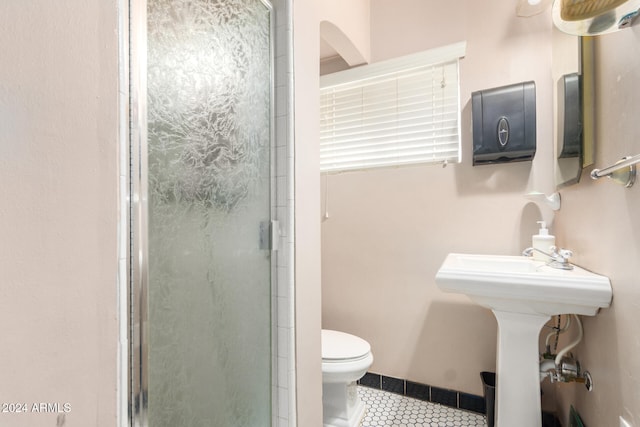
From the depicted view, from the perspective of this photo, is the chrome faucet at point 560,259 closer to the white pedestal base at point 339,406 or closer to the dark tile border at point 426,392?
the dark tile border at point 426,392

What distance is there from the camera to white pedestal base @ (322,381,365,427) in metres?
1.59

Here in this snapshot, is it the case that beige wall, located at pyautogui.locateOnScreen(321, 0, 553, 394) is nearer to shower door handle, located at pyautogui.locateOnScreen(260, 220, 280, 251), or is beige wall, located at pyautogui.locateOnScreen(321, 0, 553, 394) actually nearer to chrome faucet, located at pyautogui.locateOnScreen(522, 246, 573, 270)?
chrome faucet, located at pyautogui.locateOnScreen(522, 246, 573, 270)

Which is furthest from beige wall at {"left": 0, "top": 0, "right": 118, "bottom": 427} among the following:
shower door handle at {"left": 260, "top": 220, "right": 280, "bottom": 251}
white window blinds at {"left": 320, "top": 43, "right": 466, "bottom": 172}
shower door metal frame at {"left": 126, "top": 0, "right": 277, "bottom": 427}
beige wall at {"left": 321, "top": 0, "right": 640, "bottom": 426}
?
white window blinds at {"left": 320, "top": 43, "right": 466, "bottom": 172}

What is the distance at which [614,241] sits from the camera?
2.97ft

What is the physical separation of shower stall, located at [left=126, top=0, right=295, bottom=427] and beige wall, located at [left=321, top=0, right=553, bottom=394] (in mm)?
1032

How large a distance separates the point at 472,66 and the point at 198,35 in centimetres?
160

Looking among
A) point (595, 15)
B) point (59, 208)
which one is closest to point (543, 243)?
point (595, 15)

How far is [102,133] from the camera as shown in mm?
529

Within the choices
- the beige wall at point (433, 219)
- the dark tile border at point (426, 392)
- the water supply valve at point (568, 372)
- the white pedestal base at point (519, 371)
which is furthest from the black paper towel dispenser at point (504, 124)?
the dark tile border at point (426, 392)

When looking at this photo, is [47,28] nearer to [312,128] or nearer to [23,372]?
[23,372]

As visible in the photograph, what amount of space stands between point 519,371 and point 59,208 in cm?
155

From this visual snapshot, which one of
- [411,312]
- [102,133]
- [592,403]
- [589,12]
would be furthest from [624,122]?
[411,312]

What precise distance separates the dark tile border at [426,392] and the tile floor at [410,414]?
25 millimetres

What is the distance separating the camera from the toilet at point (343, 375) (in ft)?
4.88
